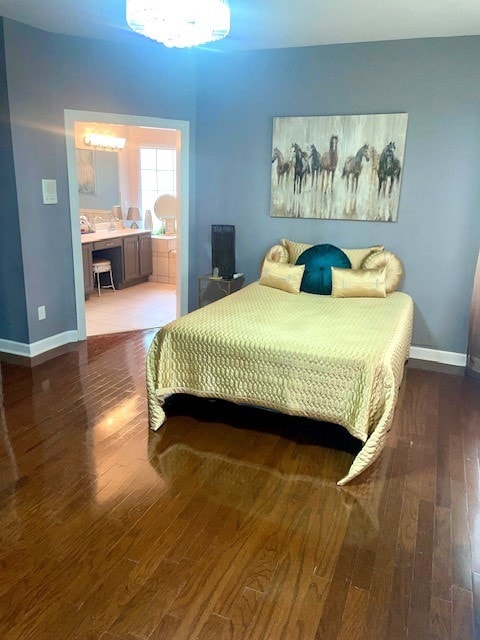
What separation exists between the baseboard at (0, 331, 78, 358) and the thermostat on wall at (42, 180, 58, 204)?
1200 millimetres

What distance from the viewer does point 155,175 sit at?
24.6ft

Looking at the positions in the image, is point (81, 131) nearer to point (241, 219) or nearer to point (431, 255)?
point (241, 219)

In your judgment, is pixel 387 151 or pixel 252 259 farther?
pixel 252 259

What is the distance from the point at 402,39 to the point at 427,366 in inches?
106

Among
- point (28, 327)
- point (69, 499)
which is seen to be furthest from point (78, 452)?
point (28, 327)

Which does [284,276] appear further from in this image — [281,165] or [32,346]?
[32,346]

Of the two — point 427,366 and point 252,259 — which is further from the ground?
point 252,259

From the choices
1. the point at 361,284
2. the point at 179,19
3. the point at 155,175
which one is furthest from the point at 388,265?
the point at 155,175

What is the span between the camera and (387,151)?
163 inches

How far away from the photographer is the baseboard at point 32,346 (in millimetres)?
4168

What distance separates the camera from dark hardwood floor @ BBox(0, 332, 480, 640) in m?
1.73

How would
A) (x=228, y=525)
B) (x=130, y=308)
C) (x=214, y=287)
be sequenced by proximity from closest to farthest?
(x=228, y=525)
(x=214, y=287)
(x=130, y=308)

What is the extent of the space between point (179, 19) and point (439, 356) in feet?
11.0

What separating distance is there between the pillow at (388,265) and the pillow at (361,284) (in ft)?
0.54
